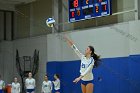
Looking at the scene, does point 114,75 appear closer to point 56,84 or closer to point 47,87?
point 56,84

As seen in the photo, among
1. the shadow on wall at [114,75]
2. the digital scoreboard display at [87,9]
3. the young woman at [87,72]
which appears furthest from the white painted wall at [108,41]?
the young woman at [87,72]

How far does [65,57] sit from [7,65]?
670 cm

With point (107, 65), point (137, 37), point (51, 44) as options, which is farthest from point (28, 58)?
point (137, 37)

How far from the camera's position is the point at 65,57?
19016 millimetres

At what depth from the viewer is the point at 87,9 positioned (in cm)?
1617

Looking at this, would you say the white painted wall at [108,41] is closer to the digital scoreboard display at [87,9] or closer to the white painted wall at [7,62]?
the digital scoreboard display at [87,9]

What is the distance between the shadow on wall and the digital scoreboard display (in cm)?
240

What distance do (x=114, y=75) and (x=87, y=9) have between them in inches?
145

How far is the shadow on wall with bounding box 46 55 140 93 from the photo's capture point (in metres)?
14.1

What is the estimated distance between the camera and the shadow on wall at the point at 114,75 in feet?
46.2

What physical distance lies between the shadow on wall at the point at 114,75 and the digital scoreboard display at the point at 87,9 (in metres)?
2.40

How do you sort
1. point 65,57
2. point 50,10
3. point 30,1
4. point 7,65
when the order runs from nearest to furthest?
point 65,57 < point 50,10 < point 30,1 < point 7,65

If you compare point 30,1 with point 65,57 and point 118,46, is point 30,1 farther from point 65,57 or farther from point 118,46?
point 118,46

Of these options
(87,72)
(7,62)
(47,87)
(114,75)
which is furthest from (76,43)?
(87,72)
